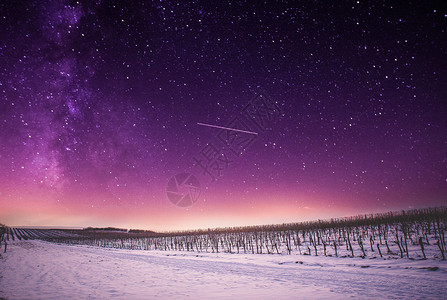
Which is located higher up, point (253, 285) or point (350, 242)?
point (253, 285)

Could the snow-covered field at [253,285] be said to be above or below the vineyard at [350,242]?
above

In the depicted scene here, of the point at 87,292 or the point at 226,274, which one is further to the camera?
the point at 226,274

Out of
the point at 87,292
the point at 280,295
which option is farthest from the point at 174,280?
the point at 280,295

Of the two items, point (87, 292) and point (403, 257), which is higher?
point (87, 292)

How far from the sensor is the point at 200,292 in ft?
21.4

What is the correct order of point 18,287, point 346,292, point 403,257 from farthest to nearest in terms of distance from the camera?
1. point 403,257
2. point 18,287
3. point 346,292

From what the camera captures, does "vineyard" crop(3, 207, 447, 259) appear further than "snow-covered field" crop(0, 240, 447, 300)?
Yes

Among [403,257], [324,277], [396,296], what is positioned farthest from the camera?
[403,257]

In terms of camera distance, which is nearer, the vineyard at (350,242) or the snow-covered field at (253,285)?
the snow-covered field at (253,285)

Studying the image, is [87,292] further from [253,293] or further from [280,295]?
[280,295]

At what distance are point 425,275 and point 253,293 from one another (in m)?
6.04

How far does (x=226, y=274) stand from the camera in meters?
9.31

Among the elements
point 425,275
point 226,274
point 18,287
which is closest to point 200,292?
point 226,274

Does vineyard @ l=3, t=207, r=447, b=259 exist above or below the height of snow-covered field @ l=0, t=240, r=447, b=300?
below
